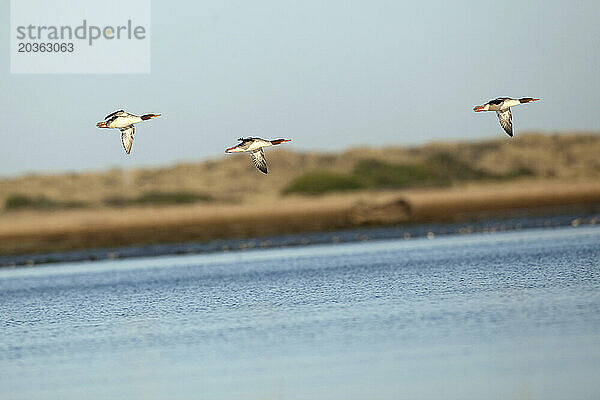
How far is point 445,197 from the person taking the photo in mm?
73438

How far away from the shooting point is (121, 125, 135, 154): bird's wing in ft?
82.7

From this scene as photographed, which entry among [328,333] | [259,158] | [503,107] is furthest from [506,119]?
[328,333]

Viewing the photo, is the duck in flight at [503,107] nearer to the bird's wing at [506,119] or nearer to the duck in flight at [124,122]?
the bird's wing at [506,119]

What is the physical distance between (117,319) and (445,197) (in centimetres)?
5163

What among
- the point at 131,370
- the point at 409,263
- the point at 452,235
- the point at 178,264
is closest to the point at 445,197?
the point at 452,235

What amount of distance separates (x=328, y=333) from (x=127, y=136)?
9.05m

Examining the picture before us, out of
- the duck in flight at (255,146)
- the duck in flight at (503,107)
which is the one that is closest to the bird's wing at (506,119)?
the duck in flight at (503,107)

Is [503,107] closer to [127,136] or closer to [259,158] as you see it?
[259,158]

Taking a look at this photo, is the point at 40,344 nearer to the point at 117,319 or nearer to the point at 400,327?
the point at 117,319

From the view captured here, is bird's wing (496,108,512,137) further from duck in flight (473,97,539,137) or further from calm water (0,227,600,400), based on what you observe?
calm water (0,227,600,400)

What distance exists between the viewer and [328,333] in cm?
1847

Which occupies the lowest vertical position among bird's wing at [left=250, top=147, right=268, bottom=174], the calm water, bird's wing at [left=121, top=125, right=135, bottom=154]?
the calm water

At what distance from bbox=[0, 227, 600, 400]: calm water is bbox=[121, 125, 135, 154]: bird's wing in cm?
364

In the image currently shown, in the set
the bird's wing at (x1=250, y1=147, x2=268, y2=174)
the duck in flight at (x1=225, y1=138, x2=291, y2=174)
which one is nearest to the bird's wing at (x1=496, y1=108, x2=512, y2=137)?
the duck in flight at (x1=225, y1=138, x2=291, y2=174)
